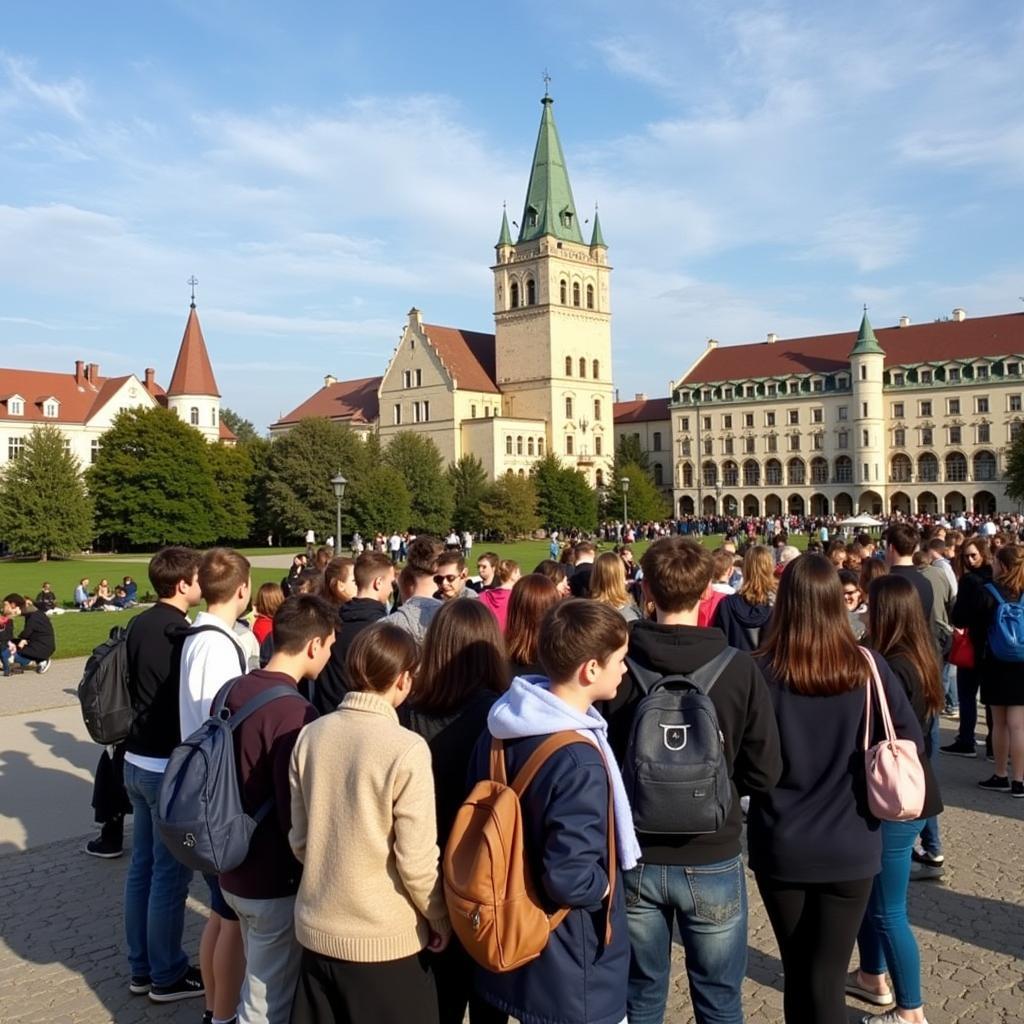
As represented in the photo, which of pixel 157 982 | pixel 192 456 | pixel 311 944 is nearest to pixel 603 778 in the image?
pixel 311 944

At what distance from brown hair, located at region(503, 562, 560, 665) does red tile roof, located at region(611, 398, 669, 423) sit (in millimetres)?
108901

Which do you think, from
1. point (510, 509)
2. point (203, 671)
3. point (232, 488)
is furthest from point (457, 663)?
point (232, 488)

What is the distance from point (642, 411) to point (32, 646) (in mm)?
103297

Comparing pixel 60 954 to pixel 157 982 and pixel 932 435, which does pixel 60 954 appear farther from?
pixel 932 435

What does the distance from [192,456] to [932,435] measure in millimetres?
69545

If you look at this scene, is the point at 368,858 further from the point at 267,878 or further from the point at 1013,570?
the point at 1013,570

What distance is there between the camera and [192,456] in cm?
6756

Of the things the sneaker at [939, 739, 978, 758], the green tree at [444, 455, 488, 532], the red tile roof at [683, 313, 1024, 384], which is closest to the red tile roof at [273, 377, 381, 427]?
the green tree at [444, 455, 488, 532]

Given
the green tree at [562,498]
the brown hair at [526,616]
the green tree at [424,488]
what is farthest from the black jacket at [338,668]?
the green tree at [562,498]

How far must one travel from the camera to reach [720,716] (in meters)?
3.67

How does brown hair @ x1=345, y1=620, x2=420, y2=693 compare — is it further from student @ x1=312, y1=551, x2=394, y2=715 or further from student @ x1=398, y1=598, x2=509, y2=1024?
student @ x1=312, y1=551, x2=394, y2=715

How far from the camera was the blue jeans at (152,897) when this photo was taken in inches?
204

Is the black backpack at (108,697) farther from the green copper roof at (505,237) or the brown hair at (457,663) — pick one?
the green copper roof at (505,237)

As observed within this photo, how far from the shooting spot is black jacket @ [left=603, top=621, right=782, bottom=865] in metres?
3.64
